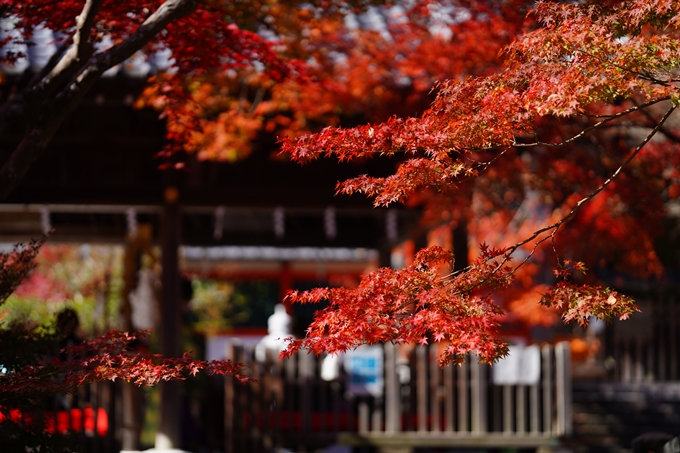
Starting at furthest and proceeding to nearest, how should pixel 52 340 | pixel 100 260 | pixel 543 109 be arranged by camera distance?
pixel 100 260
pixel 52 340
pixel 543 109

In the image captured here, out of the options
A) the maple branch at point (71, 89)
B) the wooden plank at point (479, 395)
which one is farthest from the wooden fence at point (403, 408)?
the maple branch at point (71, 89)

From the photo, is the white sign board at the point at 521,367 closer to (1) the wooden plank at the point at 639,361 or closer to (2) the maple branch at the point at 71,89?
(1) the wooden plank at the point at 639,361

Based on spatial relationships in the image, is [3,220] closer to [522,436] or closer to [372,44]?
[372,44]

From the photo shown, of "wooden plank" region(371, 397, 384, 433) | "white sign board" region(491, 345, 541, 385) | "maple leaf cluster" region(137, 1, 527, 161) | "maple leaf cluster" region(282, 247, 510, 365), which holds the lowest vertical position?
"wooden plank" region(371, 397, 384, 433)

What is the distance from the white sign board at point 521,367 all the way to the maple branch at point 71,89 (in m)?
5.36

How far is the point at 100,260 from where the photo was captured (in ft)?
59.5

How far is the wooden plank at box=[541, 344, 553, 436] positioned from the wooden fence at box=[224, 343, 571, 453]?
0.01 meters

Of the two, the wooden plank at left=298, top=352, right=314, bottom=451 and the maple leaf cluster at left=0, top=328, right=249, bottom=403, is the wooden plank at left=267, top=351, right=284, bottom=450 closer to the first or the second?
the wooden plank at left=298, top=352, right=314, bottom=451

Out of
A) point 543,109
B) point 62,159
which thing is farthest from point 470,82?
point 62,159

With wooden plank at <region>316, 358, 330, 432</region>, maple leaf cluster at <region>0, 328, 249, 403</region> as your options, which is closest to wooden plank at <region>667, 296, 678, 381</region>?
wooden plank at <region>316, 358, 330, 432</region>

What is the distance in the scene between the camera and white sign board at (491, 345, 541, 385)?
8914 millimetres

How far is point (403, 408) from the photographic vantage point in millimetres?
8977

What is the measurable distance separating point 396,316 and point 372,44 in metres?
6.66

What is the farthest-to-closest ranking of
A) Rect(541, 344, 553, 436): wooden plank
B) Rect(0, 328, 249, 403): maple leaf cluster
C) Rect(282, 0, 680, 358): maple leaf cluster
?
Rect(541, 344, 553, 436): wooden plank → Rect(0, 328, 249, 403): maple leaf cluster → Rect(282, 0, 680, 358): maple leaf cluster
